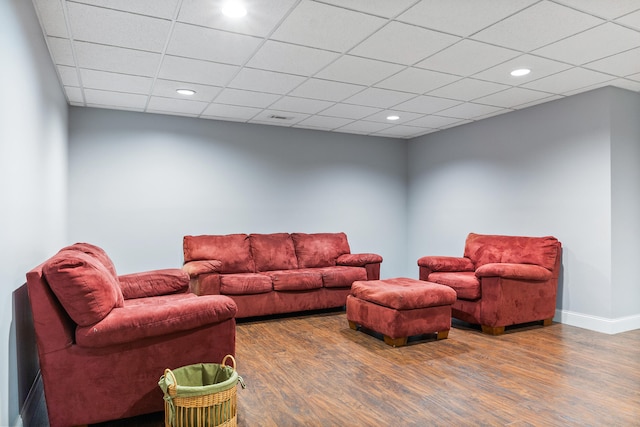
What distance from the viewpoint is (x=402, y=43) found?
3174mm

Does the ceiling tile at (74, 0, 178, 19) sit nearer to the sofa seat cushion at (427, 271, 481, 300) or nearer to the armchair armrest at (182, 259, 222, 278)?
the armchair armrest at (182, 259, 222, 278)

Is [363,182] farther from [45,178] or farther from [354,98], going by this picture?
[45,178]

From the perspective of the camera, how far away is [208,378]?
7.69 ft

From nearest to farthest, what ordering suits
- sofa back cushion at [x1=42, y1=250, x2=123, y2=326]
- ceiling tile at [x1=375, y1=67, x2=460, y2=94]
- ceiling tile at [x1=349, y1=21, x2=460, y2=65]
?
sofa back cushion at [x1=42, y1=250, x2=123, y2=326]
ceiling tile at [x1=349, y1=21, x2=460, y2=65]
ceiling tile at [x1=375, y1=67, x2=460, y2=94]

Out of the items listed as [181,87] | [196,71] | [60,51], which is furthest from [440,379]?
[60,51]

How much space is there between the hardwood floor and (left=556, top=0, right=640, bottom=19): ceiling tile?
248 cm

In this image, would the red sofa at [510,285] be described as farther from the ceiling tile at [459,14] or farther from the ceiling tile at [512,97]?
the ceiling tile at [459,14]

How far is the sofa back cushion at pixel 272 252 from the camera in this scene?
5.49 meters

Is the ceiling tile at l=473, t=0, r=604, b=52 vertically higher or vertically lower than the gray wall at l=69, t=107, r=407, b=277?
higher

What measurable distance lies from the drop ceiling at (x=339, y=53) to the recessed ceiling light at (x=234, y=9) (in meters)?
0.05

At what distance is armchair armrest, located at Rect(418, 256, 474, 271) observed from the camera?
5009 millimetres

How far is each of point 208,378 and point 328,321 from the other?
101 inches

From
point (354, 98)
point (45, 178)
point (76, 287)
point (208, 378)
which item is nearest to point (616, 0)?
point (354, 98)

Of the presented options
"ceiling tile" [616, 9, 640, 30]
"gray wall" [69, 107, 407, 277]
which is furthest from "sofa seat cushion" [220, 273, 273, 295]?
"ceiling tile" [616, 9, 640, 30]
